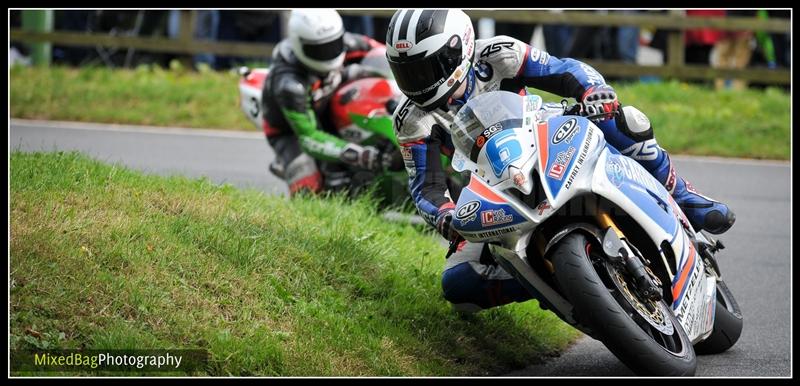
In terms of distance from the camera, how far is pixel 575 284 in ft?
16.1

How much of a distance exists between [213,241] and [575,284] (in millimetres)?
1911

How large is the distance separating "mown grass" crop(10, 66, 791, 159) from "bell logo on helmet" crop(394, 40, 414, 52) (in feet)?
24.2

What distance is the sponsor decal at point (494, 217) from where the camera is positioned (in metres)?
5.12

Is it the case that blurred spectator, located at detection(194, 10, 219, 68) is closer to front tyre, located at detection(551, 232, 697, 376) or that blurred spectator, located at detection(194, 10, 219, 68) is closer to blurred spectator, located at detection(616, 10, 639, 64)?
blurred spectator, located at detection(616, 10, 639, 64)

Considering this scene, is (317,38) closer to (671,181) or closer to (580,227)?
(671,181)

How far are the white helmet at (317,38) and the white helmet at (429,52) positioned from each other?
3.26 metres

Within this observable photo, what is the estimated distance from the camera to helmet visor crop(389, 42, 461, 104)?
5801 millimetres

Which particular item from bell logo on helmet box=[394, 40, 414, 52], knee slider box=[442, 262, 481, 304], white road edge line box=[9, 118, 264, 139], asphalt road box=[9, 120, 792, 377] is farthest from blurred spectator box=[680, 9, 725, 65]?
bell logo on helmet box=[394, 40, 414, 52]

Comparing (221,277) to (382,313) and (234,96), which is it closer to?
(382,313)

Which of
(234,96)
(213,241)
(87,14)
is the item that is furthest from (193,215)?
(87,14)

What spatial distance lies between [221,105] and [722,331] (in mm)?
9188

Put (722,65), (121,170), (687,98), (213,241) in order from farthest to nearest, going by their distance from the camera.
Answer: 1. (722,65)
2. (687,98)
3. (121,170)
4. (213,241)

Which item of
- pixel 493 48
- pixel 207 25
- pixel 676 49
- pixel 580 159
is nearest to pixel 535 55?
pixel 493 48

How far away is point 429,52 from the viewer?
5.78 m
